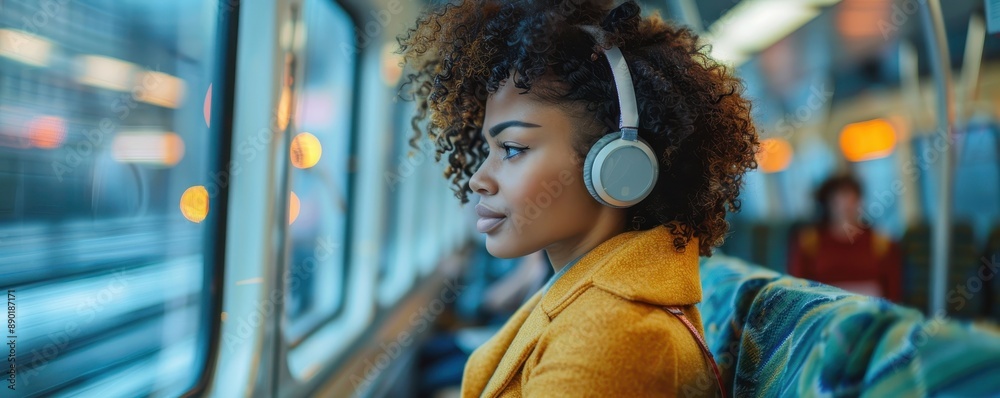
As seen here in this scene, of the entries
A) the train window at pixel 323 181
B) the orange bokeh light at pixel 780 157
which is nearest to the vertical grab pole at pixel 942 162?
the train window at pixel 323 181

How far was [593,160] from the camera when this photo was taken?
3.47 feet

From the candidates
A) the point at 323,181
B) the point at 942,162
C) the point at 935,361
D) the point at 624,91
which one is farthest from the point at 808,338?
the point at 323,181

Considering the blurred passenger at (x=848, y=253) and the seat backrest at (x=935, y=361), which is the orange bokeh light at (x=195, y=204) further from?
the blurred passenger at (x=848, y=253)

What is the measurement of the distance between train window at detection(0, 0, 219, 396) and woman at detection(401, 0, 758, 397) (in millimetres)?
706

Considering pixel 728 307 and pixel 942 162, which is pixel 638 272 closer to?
pixel 728 307

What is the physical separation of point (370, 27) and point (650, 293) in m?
2.48

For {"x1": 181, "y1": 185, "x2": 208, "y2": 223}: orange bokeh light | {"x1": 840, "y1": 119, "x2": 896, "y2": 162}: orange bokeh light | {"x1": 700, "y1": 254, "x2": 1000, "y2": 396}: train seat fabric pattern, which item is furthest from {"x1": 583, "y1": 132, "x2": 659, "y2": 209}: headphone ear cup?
{"x1": 840, "y1": 119, "x2": 896, "y2": 162}: orange bokeh light

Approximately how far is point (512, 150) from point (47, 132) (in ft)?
2.78

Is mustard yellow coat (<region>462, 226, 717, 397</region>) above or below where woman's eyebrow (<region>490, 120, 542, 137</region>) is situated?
below

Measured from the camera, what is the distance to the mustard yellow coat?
92 cm

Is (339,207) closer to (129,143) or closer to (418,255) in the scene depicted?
(129,143)

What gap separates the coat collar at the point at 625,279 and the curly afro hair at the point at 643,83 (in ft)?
0.14

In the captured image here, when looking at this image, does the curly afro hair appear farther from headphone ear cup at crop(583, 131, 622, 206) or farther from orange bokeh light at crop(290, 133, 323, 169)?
orange bokeh light at crop(290, 133, 323, 169)

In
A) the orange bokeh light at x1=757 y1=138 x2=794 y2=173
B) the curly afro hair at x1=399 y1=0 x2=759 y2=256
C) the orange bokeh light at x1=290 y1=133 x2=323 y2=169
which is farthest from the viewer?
the orange bokeh light at x1=757 y1=138 x2=794 y2=173
